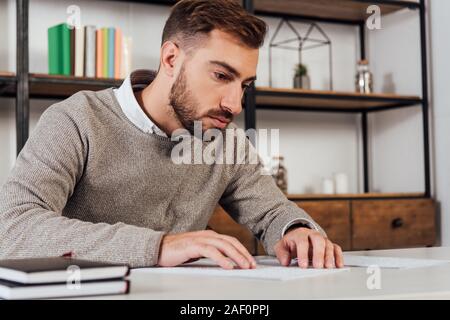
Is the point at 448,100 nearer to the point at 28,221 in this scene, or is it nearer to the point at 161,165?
the point at 161,165

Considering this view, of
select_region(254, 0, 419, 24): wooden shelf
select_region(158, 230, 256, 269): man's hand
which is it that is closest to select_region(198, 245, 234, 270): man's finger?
select_region(158, 230, 256, 269): man's hand

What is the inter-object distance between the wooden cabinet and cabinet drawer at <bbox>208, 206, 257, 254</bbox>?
17 millimetres

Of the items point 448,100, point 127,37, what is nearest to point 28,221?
point 127,37

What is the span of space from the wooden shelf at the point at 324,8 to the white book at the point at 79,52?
829mm

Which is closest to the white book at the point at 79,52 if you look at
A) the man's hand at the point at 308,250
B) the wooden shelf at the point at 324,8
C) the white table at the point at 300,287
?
the wooden shelf at the point at 324,8

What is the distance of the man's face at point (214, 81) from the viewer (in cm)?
150

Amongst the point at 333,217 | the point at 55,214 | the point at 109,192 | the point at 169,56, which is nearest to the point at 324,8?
the point at 333,217

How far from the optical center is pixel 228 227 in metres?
2.70

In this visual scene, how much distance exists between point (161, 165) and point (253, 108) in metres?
1.28

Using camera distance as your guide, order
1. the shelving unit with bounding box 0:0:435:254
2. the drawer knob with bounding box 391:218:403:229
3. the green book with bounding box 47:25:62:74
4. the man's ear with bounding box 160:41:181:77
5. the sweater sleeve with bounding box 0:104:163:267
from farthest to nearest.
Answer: the drawer knob with bounding box 391:218:403:229, the shelving unit with bounding box 0:0:435:254, the green book with bounding box 47:25:62:74, the man's ear with bounding box 160:41:181:77, the sweater sleeve with bounding box 0:104:163:267

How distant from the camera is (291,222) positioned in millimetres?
1484

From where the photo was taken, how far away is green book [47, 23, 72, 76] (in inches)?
102

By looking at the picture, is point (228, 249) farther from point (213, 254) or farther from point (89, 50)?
point (89, 50)

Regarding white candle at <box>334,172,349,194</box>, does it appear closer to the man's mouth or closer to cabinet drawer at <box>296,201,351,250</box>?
cabinet drawer at <box>296,201,351,250</box>
